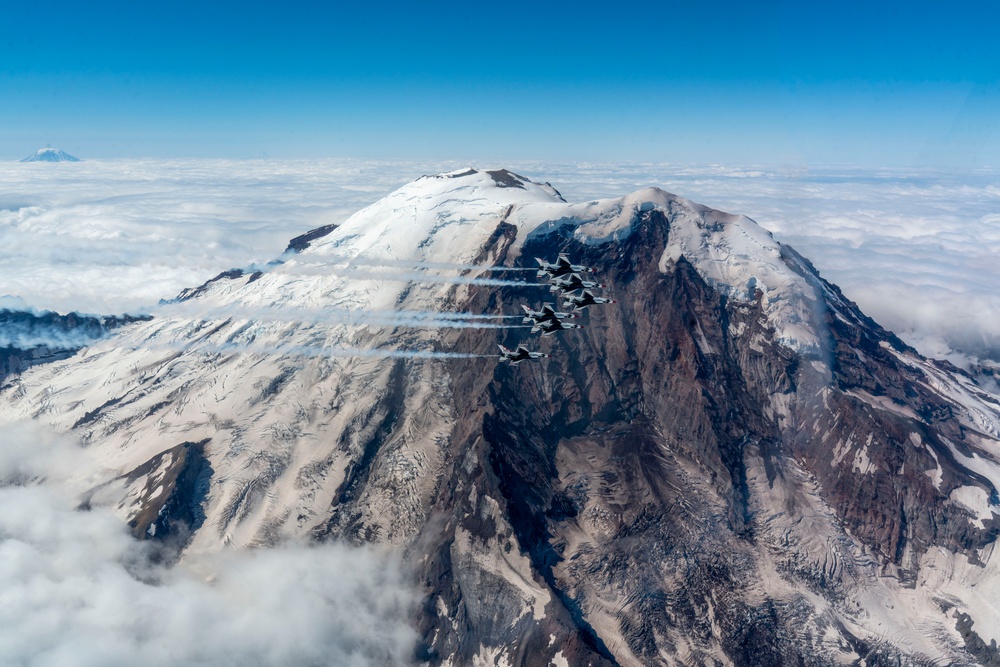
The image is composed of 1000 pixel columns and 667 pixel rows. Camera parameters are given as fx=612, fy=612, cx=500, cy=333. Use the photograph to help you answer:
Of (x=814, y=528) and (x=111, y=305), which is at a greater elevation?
(x=111, y=305)

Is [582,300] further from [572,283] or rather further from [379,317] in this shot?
[379,317]

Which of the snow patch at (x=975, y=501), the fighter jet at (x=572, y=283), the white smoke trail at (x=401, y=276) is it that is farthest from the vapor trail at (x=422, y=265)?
the snow patch at (x=975, y=501)

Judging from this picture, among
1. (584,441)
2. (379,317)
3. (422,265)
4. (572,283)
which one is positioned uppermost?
(572,283)

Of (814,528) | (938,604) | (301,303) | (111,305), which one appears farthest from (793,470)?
(111,305)

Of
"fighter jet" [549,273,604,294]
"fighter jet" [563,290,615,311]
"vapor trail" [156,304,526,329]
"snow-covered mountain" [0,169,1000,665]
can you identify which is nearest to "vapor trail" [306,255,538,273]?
"snow-covered mountain" [0,169,1000,665]

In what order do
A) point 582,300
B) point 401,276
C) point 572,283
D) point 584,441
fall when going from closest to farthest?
point 572,283 → point 582,300 → point 584,441 → point 401,276

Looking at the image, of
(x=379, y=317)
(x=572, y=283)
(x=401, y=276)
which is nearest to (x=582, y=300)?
(x=572, y=283)

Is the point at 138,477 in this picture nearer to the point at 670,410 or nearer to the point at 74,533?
the point at 74,533

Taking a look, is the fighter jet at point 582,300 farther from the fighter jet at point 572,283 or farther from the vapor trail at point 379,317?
the vapor trail at point 379,317
